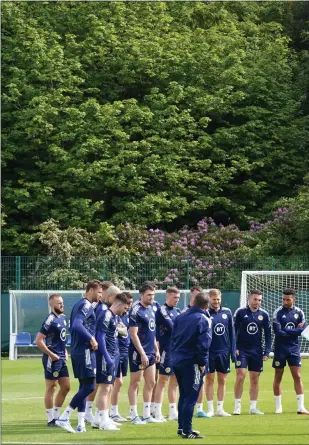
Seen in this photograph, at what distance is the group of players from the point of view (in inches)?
553

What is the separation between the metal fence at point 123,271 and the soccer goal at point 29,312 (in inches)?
50.7

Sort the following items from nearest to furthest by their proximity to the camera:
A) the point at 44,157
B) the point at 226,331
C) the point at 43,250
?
the point at 226,331 → the point at 43,250 → the point at 44,157

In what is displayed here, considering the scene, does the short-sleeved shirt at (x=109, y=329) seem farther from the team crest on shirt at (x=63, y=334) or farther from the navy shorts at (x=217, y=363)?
the navy shorts at (x=217, y=363)

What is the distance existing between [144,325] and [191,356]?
2.46 meters

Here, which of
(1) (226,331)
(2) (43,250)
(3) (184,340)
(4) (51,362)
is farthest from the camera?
(2) (43,250)

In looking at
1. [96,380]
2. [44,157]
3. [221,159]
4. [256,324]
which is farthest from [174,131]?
[96,380]

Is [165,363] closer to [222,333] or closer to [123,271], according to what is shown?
[222,333]

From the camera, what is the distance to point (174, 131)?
4334cm

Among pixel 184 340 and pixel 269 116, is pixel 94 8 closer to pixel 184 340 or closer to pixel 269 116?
pixel 269 116

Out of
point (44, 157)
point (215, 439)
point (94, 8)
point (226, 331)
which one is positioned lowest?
point (215, 439)

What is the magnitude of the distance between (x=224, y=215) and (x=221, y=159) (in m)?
2.39

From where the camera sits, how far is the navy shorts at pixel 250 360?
17469mm

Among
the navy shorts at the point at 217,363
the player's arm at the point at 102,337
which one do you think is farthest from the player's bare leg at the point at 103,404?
the navy shorts at the point at 217,363

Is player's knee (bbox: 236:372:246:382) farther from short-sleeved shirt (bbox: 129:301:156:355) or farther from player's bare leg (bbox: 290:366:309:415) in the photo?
short-sleeved shirt (bbox: 129:301:156:355)
